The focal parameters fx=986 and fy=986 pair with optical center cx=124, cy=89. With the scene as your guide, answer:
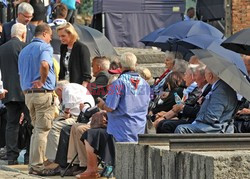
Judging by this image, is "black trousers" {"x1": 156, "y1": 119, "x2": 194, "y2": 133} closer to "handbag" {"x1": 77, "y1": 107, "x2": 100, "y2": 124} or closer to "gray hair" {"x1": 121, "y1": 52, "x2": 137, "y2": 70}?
"gray hair" {"x1": 121, "y1": 52, "x2": 137, "y2": 70}

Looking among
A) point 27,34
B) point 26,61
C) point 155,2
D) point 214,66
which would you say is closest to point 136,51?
point 155,2

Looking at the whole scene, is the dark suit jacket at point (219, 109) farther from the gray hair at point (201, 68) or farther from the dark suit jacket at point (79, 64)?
the dark suit jacket at point (79, 64)

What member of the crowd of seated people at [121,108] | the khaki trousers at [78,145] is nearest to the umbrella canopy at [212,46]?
the crowd of seated people at [121,108]

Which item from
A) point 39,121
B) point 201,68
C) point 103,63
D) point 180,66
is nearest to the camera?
point 201,68

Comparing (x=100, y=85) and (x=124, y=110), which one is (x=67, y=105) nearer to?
(x=100, y=85)

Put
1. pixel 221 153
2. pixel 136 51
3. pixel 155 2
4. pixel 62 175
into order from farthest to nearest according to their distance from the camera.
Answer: pixel 155 2 < pixel 136 51 < pixel 62 175 < pixel 221 153

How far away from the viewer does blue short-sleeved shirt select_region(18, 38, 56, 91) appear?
13.1m

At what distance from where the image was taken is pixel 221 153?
8000 millimetres

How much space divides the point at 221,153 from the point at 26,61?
562cm

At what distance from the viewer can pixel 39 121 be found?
1314 centimetres

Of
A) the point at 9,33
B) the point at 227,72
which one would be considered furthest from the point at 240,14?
the point at 227,72

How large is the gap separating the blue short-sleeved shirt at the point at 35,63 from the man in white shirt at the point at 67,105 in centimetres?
16

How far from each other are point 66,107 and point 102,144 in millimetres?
1099

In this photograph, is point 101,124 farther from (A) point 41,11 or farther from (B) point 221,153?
(A) point 41,11
